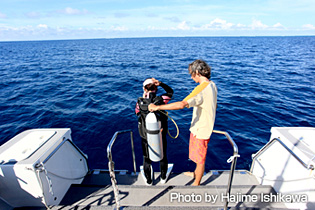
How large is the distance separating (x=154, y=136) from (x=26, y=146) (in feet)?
7.34

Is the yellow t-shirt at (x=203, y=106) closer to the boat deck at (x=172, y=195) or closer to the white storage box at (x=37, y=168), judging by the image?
the boat deck at (x=172, y=195)

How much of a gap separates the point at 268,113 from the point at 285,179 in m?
6.58

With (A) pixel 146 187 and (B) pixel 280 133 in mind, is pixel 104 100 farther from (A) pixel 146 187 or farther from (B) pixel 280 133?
(B) pixel 280 133

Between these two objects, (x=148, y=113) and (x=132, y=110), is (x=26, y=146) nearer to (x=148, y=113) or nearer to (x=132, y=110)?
(x=148, y=113)

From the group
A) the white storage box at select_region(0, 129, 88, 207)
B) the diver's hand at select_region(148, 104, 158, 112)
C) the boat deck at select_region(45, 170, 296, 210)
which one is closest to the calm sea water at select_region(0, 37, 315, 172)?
the boat deck at select_region(45, 170, 296, 210)

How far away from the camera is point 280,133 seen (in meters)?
3.08

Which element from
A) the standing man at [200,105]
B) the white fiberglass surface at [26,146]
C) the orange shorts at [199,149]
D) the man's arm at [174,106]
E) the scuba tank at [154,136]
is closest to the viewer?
the man's arm at [174,106]

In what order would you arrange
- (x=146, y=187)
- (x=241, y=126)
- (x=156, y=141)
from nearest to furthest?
1. (x=156, y=141)
2. (x=146, y=187)
3. (x=241, y=126)

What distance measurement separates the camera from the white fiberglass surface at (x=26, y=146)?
2.63 meters

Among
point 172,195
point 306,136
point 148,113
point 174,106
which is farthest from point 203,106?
point 306,136

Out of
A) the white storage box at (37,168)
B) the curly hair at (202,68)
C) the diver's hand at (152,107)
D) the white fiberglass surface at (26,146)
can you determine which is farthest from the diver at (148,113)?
the white fiberglass surface at (26,146)

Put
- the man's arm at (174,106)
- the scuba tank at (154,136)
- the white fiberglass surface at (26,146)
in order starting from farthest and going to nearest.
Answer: the scuba tank at (154,136) → the white fiberglass surface at (26,146) → the man's arm at (174,106)

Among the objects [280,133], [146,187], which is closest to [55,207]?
[146,187]

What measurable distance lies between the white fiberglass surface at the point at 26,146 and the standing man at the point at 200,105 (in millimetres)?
2104
